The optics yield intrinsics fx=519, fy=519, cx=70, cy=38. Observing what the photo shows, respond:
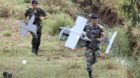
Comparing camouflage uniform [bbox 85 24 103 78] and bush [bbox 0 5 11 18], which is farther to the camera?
bush [bbox 0 5 11 18]

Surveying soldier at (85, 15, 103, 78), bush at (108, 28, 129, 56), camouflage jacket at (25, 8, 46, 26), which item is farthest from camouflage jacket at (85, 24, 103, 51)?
bush at (108, 28, 129, 56)

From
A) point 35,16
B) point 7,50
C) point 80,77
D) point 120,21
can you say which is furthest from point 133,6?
point 120,21

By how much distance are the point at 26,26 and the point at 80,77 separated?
7.14 ft

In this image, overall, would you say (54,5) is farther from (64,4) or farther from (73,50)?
(73,50)

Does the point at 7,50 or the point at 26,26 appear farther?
the point at 7,50

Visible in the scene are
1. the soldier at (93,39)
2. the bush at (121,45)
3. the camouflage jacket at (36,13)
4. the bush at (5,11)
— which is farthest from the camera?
the bush at (5,11)

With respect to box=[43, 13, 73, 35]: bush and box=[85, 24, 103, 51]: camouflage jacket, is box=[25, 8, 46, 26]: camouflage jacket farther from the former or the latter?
box=[43, 13, 73, 35]: bush

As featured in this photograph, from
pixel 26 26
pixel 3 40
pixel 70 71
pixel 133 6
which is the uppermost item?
pixel 133 6

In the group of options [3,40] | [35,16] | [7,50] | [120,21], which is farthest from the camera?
[120,21]

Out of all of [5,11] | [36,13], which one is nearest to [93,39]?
[36,13]

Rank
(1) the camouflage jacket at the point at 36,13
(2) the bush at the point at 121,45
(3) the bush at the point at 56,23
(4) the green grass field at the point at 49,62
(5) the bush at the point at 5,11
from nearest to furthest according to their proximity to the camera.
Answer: (4) the green grass field at the point at 49,62 → (1) the camouflage jacket at the point at 36,13 → (2) the bush at the point at 121,45 → (3) the bush at the point at 56,23 → (5) the bush at the point at 5,11

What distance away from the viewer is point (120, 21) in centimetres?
2372

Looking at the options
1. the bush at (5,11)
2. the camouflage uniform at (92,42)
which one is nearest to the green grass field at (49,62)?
the camouflage uniform at (92,42)

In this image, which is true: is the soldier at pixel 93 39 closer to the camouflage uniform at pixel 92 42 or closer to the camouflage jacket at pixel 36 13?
the camouflage uniform at pixel 92 42
